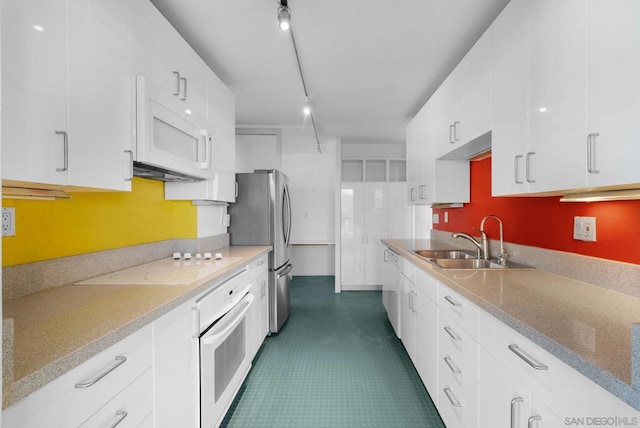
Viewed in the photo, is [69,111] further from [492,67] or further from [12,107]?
[492,67]

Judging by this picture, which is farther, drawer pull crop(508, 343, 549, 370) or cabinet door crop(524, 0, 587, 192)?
cabinet door crop(524, 0, 587, 192)

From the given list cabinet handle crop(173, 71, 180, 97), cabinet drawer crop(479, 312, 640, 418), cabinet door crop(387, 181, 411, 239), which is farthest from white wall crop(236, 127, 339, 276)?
cabinet drawer crop(479, 312, 640, 418)

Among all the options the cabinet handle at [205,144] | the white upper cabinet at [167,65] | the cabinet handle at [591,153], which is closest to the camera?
the cabinet handle at [591,153]

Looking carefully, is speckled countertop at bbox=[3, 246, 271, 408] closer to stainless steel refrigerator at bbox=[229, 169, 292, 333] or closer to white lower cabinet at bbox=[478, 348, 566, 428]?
A: white lower cabinet at bbox=[478, 348, 566, 428]

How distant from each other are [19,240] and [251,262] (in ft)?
4.66

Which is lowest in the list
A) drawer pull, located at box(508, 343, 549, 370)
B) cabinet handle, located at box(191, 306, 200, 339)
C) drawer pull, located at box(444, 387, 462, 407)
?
drawer pull, located at box(444, 387, 462, 407)

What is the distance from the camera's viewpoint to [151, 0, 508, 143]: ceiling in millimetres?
1842

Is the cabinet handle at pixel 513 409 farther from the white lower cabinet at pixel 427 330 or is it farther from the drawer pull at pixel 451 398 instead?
the white lower cabinet at pixel 427 330

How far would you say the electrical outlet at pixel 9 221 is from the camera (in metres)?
1.17

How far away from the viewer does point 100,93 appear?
128 cm

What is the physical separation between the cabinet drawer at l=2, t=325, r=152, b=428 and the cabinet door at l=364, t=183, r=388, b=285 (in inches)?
160

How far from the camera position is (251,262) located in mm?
2469

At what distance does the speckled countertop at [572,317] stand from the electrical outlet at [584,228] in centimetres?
21

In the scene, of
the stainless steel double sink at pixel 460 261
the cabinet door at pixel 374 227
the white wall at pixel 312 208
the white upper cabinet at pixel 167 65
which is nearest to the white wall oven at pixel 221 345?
the white upper cabinet at pixel 167 65
